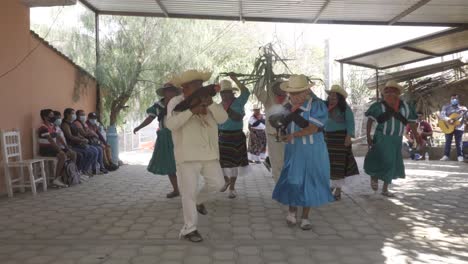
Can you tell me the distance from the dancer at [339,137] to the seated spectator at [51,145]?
458cm

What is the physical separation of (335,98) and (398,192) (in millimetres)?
2031

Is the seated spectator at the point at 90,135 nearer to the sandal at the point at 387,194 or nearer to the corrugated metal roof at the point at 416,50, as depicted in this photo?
the sandal at the point at 387,194

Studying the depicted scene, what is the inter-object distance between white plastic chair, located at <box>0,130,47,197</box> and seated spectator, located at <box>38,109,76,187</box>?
0.98 feet

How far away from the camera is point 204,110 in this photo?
14.5 ft

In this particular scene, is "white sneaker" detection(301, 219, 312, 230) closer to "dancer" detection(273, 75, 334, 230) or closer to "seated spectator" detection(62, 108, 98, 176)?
"dancer" detection(273, 75, 334, 230)

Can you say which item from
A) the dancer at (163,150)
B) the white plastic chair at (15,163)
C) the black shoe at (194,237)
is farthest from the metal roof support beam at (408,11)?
the white plastic chair at (15,163)

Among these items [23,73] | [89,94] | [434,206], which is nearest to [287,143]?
[434,206]

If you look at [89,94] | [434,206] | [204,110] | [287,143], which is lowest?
[434,206]

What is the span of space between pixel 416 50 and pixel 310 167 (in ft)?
23.6

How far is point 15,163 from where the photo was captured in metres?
7.15

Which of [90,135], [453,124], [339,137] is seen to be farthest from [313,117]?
[453,124]

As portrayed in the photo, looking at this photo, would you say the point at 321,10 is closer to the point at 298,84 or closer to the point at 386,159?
the point at 386,159

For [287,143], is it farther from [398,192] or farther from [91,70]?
[91,70]

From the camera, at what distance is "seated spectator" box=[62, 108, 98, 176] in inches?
338
